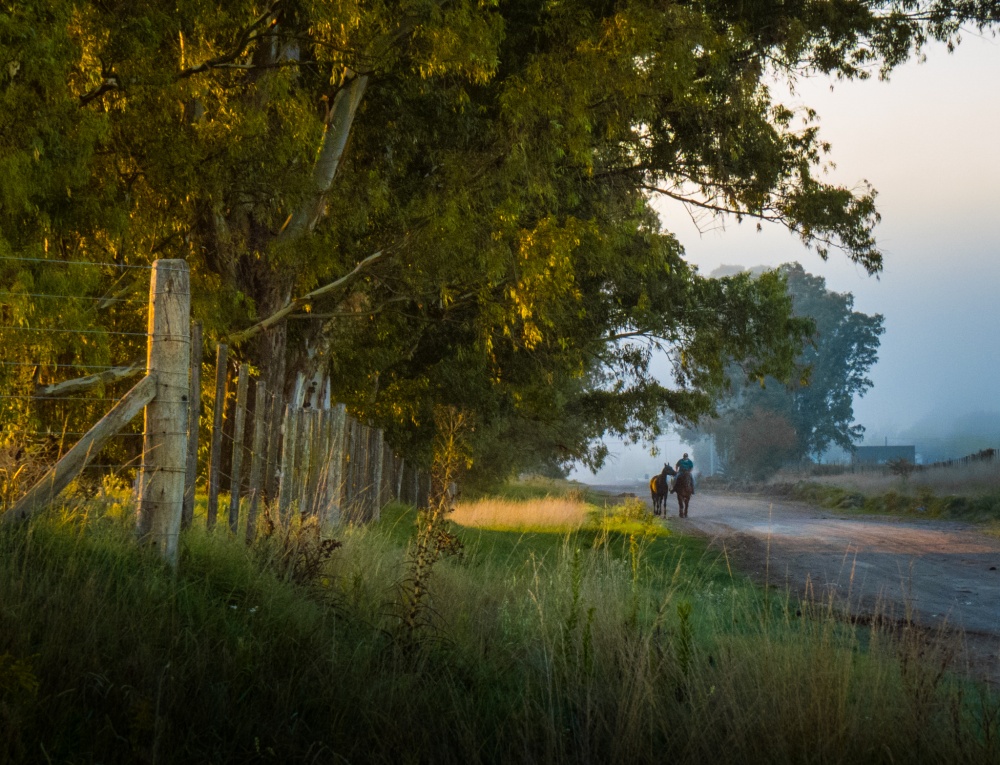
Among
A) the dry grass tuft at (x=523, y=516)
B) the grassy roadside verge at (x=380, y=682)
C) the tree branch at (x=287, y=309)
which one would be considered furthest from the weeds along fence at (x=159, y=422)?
the dry grass tuft at (x=523, y=516)

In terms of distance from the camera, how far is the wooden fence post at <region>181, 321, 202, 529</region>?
23.0 feet

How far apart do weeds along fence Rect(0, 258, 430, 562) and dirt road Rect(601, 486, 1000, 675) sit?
3.62 meters

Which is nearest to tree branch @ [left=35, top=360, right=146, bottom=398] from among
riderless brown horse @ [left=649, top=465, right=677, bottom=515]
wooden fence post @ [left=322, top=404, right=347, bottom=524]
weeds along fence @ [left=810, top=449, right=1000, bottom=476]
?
wooden fence post @ [left=322, top=404, right=347, bottom=524]

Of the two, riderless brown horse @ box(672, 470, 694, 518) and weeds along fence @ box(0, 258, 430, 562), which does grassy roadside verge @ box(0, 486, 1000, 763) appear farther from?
riderless brown horse @ box(672, 470, 694, 518)

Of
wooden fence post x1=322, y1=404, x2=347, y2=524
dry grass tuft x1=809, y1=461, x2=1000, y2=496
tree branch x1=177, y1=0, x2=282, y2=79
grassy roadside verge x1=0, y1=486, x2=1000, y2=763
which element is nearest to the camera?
grassy roadside verge x1=0, y1=486, x2=1000, y2=763

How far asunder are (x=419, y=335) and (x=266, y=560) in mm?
11652

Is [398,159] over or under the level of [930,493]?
over

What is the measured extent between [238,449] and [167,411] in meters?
1.94

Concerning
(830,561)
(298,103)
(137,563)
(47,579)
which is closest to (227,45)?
(298,103)

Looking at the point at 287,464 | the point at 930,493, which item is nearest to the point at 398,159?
the point at 287,464

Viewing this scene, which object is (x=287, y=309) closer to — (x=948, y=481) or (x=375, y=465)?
(x=375, y=465)

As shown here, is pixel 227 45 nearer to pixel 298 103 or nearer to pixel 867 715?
pixel 298 103

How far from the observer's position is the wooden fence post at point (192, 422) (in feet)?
23.0

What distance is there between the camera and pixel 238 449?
8328 millimetres
